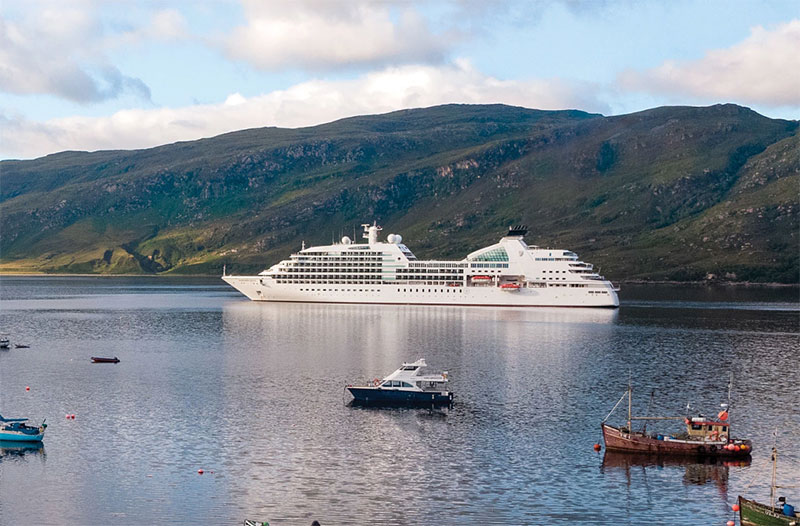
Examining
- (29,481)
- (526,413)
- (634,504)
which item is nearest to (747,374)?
(526,413)

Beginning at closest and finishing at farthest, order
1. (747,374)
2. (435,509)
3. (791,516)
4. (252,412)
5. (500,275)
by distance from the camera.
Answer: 1. (791,516)
2. (435,509)
3. (252,412)
4. (747,374)
5. (500,275)

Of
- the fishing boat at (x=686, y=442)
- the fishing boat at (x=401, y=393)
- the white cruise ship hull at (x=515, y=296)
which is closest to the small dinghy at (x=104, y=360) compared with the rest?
the fishing boat at (x=401, y=393)

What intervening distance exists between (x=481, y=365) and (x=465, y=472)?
46223 millimetres

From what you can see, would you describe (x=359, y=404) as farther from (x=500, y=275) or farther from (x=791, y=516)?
(x=500, y=275)

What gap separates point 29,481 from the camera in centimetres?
5575

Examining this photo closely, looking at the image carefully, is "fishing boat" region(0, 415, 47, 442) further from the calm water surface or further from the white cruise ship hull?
the white cruise ship hull

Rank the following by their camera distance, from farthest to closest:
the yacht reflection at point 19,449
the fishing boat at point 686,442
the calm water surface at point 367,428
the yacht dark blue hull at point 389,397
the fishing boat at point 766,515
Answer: the yacht dark blue hull at point 389,397
the fishing boat at point 686,442
the yacht reflection at point 19,449
the calm water surface at point 367,428
the fishing boat at point 766,515

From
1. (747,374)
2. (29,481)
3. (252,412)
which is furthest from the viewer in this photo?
(747,374)

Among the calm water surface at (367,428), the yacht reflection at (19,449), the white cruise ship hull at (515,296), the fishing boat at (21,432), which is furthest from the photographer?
the white cruise ship hull at (515,296)

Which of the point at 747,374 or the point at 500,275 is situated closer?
the point at 747,374

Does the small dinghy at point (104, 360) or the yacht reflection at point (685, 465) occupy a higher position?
the small dinghy at point (104, 360)

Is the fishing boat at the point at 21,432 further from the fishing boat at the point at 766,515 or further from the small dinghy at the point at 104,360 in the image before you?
the fishing boat at the point at 766,515

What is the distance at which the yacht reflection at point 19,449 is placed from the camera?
62000mm

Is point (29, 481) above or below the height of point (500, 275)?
below
